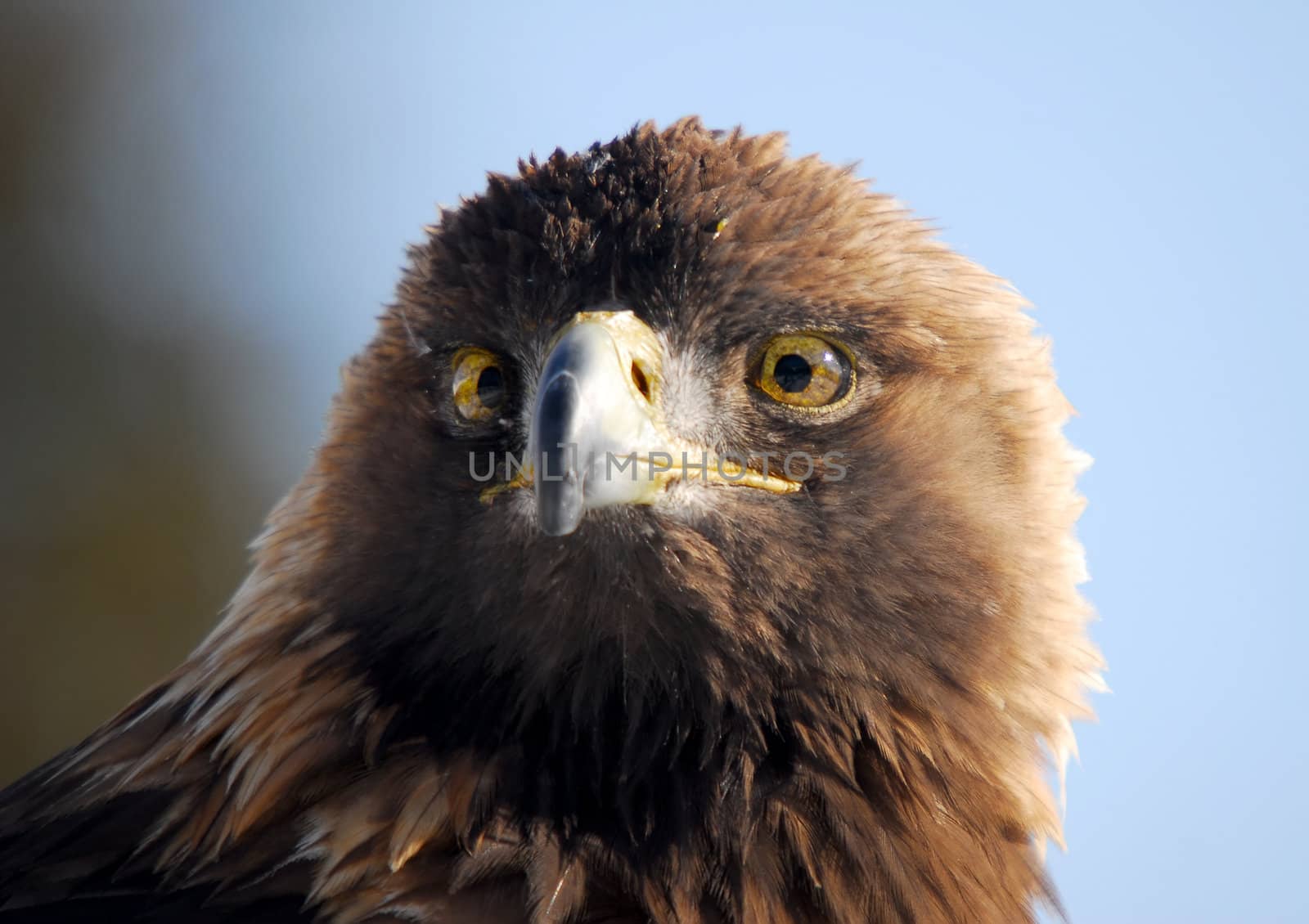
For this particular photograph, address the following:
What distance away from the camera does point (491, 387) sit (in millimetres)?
2514

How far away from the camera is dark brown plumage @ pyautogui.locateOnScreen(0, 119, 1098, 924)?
222 centimetres

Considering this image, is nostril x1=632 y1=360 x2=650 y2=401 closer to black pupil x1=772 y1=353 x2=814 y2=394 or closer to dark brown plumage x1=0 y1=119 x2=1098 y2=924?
dark brown plumage x1=0 y1=119 x2=1098 y2=924

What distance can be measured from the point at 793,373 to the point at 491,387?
536 mm

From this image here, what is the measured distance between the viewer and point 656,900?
7.08 ft

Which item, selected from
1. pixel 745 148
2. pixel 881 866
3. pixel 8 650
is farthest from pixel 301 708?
pixel 8 650

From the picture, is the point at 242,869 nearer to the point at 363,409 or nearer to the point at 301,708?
the point at 301,708

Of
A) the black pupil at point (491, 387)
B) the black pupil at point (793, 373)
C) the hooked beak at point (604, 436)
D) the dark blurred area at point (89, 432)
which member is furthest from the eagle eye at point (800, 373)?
the dark blurred area at point (89, 432)

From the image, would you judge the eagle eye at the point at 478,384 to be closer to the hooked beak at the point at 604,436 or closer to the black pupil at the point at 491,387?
the black pupil at the point at 491,387

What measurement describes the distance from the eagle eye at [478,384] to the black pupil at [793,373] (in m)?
0.49

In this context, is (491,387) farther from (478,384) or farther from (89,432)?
(89,432)

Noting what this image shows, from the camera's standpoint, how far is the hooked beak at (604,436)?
6.93 ft

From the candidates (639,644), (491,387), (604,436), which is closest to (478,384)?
(491,387)

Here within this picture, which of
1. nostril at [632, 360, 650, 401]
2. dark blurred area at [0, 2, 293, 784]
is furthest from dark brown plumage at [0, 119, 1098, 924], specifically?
dark blurred area at [0, 2, 293, 784]

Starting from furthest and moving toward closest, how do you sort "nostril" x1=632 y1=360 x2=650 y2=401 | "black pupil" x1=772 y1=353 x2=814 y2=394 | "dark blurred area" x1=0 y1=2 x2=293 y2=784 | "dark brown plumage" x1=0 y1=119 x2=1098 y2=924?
"dark blurred area" x1=0 y1=2 x2=293 y2=784
"black pupil" x1=772 y1=353 x2=814 y2=394
"nostril" x1=632 y1=360 x2=650 y2=401
"dark brown plumage" x1=0 y1=119 x2=1098 y2=924
